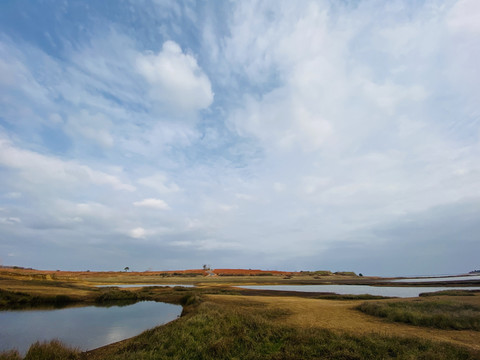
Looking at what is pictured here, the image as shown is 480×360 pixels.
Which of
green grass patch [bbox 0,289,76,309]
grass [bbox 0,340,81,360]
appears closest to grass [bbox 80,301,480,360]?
grass [bbox 0,340,81,360]

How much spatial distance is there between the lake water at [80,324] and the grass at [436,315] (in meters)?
17.0

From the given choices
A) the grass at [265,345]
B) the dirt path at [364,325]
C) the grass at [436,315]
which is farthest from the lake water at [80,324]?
the grass at [436,315]

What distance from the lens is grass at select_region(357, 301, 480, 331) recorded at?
15.6 metres

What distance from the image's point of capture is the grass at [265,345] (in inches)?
403

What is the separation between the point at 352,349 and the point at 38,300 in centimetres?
3317

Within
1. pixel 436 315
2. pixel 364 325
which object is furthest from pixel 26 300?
pixel 436 315

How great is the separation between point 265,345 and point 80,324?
16.2m

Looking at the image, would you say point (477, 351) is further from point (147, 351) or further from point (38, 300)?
point (38, 300)

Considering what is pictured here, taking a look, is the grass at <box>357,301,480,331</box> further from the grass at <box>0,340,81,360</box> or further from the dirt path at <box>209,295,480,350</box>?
the grass at <box>0,340,81,360</box>

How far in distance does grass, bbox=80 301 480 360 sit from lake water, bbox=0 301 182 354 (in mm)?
4242

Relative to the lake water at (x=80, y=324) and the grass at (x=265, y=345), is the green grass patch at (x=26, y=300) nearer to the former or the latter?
the lake water at (x=80, y=324)

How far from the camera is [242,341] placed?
39.7ft

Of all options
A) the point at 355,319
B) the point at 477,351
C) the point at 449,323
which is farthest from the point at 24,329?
the point at 449,323

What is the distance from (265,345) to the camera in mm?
11555
